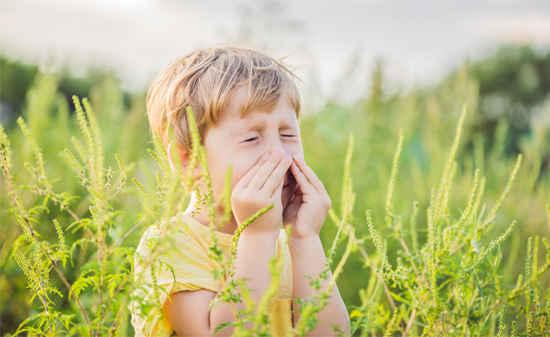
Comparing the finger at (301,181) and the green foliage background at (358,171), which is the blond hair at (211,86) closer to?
the finger at (301,181)

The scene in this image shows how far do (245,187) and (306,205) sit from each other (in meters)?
0.27

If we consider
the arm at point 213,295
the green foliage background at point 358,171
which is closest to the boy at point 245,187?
the arm at point 213,295

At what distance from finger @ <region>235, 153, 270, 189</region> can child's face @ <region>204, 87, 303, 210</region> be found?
0.02m

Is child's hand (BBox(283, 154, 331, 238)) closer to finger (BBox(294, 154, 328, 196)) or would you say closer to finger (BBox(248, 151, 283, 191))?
finger (BBox(294, 154, 328, 196))

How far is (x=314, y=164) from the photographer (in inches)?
133

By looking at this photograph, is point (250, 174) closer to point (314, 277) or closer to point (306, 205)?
point (306, 205)

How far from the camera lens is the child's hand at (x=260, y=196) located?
55.6 inches

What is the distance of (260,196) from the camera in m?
1.41

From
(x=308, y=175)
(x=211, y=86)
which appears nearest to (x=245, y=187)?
(x=308, y=175)

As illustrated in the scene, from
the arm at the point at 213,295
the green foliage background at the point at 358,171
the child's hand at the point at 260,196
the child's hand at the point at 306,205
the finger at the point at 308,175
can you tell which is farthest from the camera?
the green foliage background at the point at 358,171

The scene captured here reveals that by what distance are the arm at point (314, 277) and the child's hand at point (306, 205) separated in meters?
0.04

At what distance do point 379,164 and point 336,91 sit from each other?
0.84 m

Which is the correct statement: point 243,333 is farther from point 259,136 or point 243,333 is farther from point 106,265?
point 259,136

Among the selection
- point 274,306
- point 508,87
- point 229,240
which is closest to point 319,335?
point 274,306
